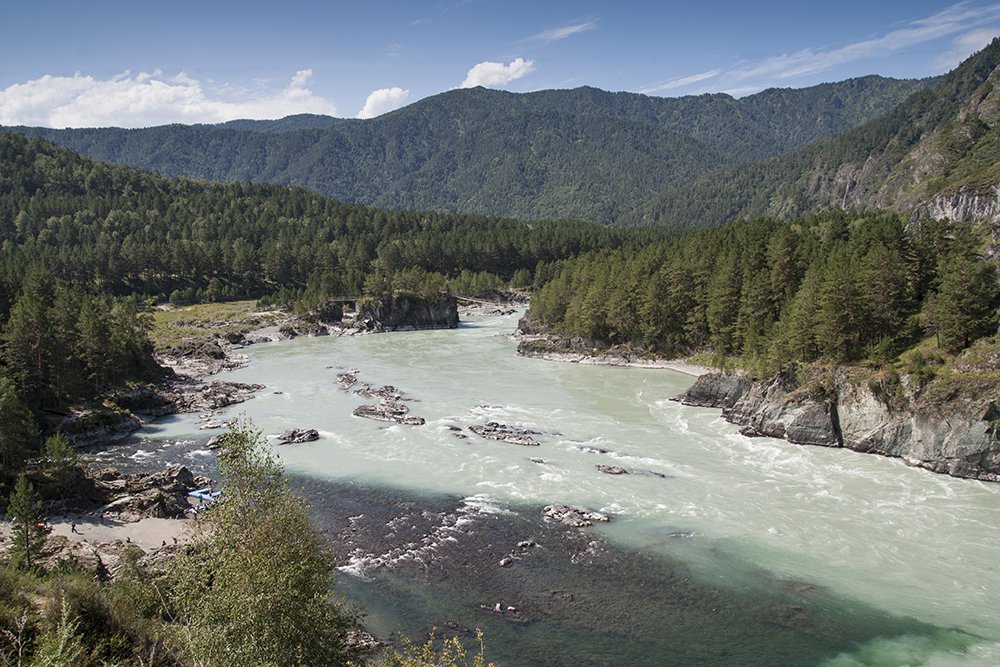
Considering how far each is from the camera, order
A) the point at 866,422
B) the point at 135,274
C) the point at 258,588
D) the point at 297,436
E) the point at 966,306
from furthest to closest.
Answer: the point at 135,274
the point at 297,436
the point at 866,422
the point at 966,306
the point at 258,588

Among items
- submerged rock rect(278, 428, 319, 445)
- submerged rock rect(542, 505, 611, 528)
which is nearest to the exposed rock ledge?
submerged rock rect(542, 505, 611, 528)

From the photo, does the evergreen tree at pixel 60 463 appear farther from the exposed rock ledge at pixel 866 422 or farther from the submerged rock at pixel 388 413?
the exposed rock ledge at pixel 866 422

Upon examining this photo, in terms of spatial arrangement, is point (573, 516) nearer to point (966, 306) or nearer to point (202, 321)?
point (966, 306)

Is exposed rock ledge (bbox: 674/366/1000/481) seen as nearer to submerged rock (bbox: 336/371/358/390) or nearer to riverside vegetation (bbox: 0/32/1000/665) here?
riverside vegetation (bbox: 0/32/1000/665)

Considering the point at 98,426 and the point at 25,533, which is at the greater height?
the point at 25,533

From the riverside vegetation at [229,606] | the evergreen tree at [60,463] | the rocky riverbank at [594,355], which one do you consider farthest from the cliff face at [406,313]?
the riverside vegetation at [229,606]

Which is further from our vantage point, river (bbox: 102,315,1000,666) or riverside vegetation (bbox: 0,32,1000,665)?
river (bbox: 102,315,1000,666)

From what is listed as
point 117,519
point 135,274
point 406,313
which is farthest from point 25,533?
point 135,274
